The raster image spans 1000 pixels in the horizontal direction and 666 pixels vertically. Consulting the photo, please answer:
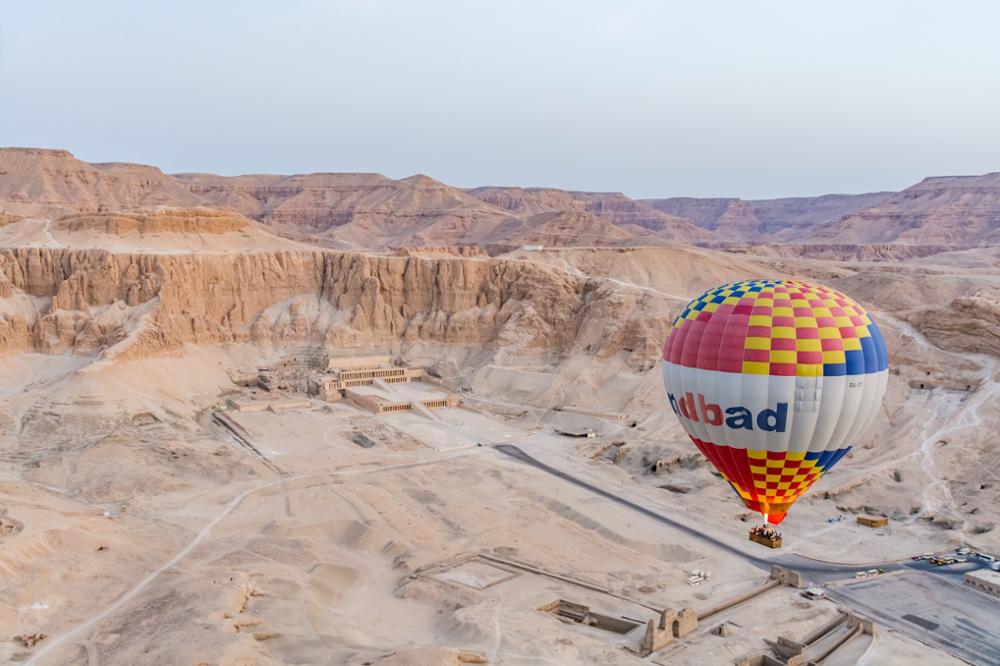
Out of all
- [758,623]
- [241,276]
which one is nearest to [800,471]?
[758,623]

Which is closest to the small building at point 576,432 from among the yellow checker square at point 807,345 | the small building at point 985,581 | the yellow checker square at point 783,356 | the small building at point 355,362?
the small building at point 355,362

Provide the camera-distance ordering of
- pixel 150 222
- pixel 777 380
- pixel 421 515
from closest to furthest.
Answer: pixel 777 380, pixel 421 515, pixel 150 222

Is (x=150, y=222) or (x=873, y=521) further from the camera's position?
(x=150, y=222)

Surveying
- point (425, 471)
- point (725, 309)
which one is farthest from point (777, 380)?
point (425, 471)

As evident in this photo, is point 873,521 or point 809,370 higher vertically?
point 809,370

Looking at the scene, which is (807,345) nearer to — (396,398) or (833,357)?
(833,357)

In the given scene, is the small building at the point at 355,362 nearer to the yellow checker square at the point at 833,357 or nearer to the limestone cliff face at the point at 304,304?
the limestone cliff face at the point at 304,304

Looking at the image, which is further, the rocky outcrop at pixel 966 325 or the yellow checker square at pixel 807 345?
the rocky outcrop at pixel 966 325
